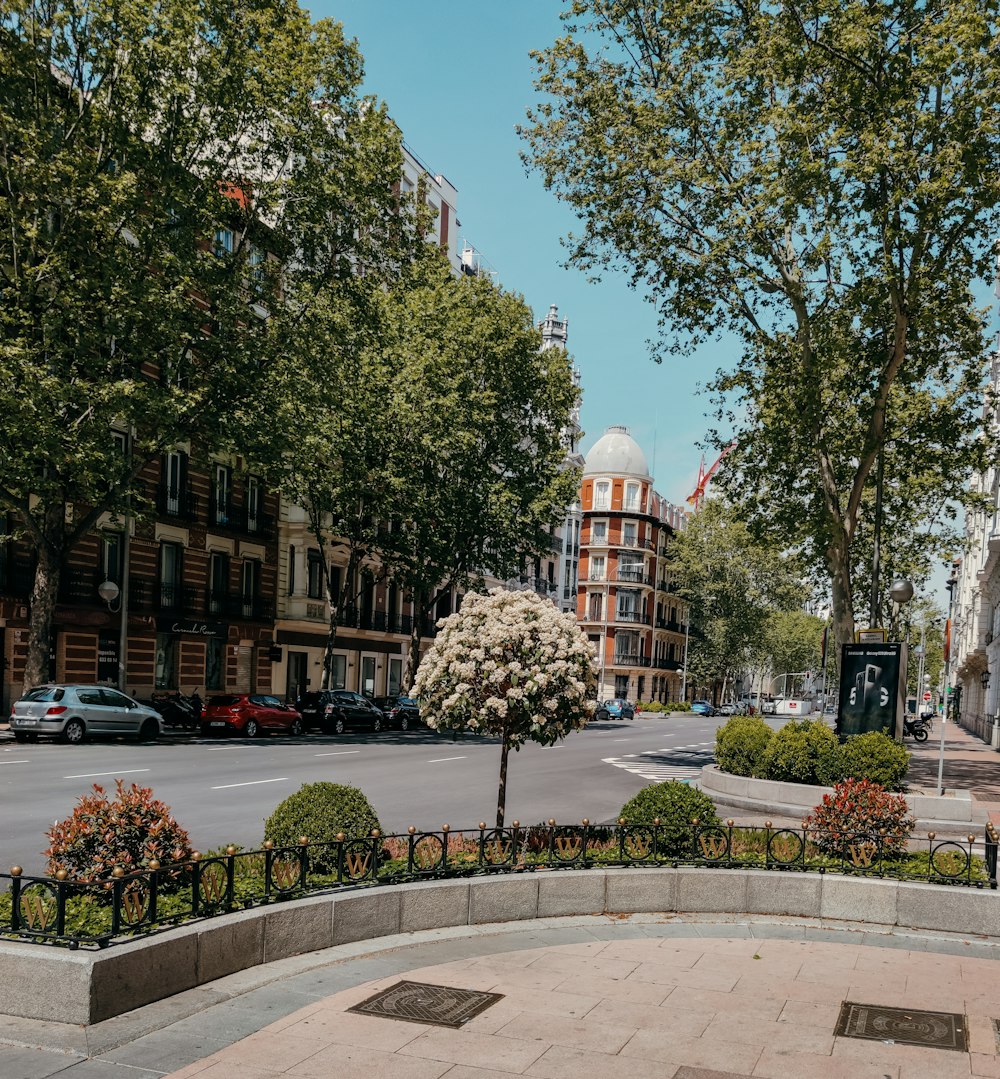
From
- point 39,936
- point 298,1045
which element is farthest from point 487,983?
point 39,936

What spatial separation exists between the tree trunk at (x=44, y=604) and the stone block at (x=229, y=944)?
2480cm

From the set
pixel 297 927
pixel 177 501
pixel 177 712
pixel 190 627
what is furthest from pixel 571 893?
pixel 177 501

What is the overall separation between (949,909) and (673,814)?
8.04 feet

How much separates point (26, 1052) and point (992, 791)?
20903 millimetres

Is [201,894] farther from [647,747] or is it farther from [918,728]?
[918,728]

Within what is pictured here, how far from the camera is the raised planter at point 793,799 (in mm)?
16234

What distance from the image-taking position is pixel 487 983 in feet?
24.0

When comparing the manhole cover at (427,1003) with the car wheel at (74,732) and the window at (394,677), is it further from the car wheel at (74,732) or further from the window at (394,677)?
the window at (394,677)

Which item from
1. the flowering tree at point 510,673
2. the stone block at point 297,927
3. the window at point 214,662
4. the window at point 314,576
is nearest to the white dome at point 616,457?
the window at point 314,576

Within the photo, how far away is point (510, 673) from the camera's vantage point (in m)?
11.0

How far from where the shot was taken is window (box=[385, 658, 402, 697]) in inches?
2403

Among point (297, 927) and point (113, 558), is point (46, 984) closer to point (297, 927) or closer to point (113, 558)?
point (297, 927)

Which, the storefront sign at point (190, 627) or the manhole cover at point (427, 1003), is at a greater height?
the storefront sign at point (190, 627)

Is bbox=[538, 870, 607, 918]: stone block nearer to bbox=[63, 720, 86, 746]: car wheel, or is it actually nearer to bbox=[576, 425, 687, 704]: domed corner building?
bbox=[63, 720, 86, 746]: car wheel
